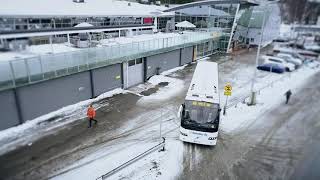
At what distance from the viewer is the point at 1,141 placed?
1337 centimetres

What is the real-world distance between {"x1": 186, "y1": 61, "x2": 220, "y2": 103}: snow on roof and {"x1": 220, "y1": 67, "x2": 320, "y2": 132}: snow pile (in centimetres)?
276

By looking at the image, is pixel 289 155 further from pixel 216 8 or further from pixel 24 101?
pixel 216 8

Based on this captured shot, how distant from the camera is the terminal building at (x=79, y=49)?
1425 cm

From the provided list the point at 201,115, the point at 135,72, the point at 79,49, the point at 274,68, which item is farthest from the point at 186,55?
the point at 201,115

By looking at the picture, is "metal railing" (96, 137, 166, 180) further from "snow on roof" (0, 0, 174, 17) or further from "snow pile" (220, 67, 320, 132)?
"snow on roof" (0, 0, 174, 17)

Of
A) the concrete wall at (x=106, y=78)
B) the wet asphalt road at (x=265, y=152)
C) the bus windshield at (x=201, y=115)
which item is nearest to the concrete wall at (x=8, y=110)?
the concrete wall at (x=106, y=78)

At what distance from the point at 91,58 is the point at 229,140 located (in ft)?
37.5

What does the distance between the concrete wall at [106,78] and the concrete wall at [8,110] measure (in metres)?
6.23

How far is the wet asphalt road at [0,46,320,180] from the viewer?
11.7 metres

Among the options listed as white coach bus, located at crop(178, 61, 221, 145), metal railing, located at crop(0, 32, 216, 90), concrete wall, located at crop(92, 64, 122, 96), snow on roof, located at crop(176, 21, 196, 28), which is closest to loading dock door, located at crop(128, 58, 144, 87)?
metal railing, located at crop(0, 32, 216, 90)

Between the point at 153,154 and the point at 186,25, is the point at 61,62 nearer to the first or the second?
the point at 153,154

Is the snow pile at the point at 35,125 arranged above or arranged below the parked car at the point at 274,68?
below

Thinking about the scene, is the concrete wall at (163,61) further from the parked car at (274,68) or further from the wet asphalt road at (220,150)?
the parked car at (274,68)

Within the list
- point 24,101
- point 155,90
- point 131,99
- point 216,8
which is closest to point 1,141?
point 24,101
